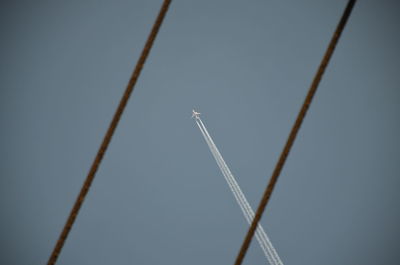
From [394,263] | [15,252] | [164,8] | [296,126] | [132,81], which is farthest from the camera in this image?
[15,252]

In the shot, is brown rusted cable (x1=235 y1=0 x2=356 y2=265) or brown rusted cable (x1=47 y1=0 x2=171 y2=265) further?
brown rusted cable (x1=47 y1=0 x2=171 y2=265)

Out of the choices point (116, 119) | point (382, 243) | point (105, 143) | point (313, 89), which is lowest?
point (382, 243)

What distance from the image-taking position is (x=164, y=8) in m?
3.09

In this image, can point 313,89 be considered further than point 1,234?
No

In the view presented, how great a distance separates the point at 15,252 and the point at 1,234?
2695mm

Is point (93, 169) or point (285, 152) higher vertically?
point (285, 152)

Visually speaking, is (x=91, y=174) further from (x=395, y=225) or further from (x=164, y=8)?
(x=395, y=225)

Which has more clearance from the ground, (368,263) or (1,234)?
(368,263)

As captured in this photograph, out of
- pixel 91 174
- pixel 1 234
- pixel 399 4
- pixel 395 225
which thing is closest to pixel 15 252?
pixel 1 234

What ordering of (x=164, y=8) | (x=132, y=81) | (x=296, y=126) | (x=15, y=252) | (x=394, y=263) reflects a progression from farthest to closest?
1. (x=15, y=252)
2. (x=394, y=263)
3. (x=164, y=8)
4. (x=132, y=81)
5. (x=296, y=126)

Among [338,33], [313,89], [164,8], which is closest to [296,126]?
[313,89]

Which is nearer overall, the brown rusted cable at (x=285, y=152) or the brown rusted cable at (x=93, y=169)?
the brown rusted cable at (x=285, y=152)

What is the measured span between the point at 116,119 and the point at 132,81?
33 cm

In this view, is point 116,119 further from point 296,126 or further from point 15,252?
point 15,252
